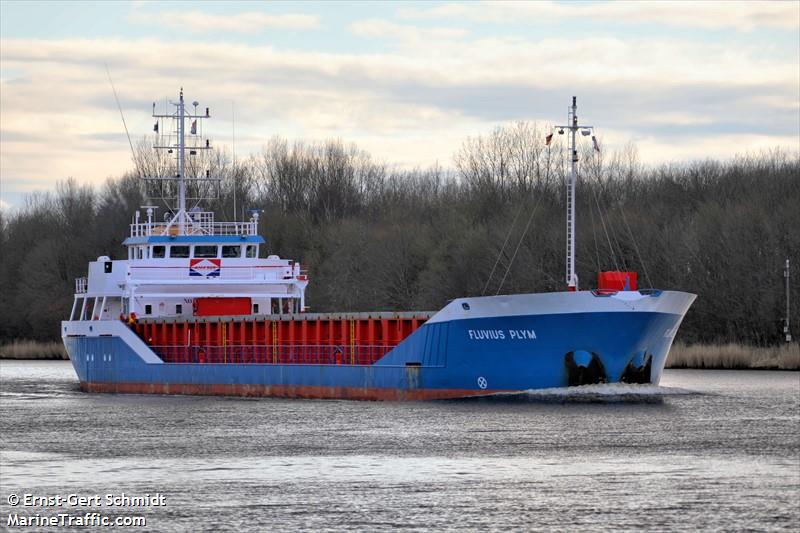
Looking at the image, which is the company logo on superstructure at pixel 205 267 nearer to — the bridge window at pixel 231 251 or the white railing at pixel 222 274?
the white railing at pixel 222 274

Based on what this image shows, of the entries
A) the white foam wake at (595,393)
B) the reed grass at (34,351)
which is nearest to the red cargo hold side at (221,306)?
the white foam wake at (595,393)

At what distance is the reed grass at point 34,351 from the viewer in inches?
3499

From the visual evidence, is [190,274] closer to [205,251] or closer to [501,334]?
[205,251]

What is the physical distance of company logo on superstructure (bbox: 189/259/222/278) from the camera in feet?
161

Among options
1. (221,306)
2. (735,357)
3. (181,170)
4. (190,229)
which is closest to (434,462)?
(221,306)

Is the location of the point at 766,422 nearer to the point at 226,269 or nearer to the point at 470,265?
the point at 226,269

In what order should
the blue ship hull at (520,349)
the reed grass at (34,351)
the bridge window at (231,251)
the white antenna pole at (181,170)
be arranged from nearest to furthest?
the blue ship hull at (520,349) → the bridge window at (231,251) → the white antenna pole at (181,170) → the reed grass at (34,351)

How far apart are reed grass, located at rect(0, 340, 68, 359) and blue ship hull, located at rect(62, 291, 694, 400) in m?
49.0

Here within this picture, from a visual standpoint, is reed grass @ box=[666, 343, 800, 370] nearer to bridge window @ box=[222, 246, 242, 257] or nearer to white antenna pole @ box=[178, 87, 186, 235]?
bridge window @ box=[222, 246, 242, 257]

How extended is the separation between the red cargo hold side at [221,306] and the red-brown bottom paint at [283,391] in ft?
11.0

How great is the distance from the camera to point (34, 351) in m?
90.0

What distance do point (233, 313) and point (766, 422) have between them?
22.1 metres

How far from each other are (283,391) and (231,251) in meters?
7.58

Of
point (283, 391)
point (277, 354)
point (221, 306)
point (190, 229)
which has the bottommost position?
point (283, 391)
